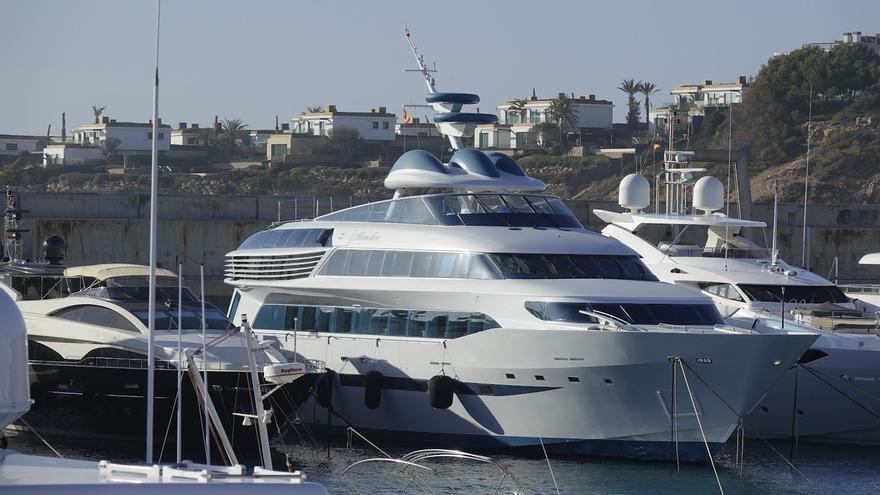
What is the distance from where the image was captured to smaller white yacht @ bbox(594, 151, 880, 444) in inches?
1003

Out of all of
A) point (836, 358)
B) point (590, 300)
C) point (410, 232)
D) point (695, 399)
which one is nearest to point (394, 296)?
point (410, 232)

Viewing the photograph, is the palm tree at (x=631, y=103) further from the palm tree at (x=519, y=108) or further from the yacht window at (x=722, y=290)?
the yacht window at (x=722, y=290)

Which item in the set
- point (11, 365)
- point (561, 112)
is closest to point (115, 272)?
point (11, 365)

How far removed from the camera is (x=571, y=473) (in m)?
22.5

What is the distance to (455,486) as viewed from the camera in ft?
69.9

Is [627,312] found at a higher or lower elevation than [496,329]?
higher

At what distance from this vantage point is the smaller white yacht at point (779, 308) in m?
25.5

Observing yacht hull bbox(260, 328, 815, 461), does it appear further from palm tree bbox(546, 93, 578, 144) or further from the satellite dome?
palm tree bbox(546, 93, 578, 144)

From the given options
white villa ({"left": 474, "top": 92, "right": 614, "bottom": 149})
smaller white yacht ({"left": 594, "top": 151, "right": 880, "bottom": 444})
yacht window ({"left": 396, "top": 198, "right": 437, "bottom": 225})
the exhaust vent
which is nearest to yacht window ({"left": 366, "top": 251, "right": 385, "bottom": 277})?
yacht window ({"left": 396, "top": 198, "right": 437, "bottom": 225})

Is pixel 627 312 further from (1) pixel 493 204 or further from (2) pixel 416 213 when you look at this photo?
(2) pixel 416 213

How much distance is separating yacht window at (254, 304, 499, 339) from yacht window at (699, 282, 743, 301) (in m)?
7.10

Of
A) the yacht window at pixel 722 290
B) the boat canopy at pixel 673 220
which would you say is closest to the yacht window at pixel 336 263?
the boat canopy at pixel 673 220

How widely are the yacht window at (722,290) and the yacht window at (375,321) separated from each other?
23.3ft

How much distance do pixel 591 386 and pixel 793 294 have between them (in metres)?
7.63
